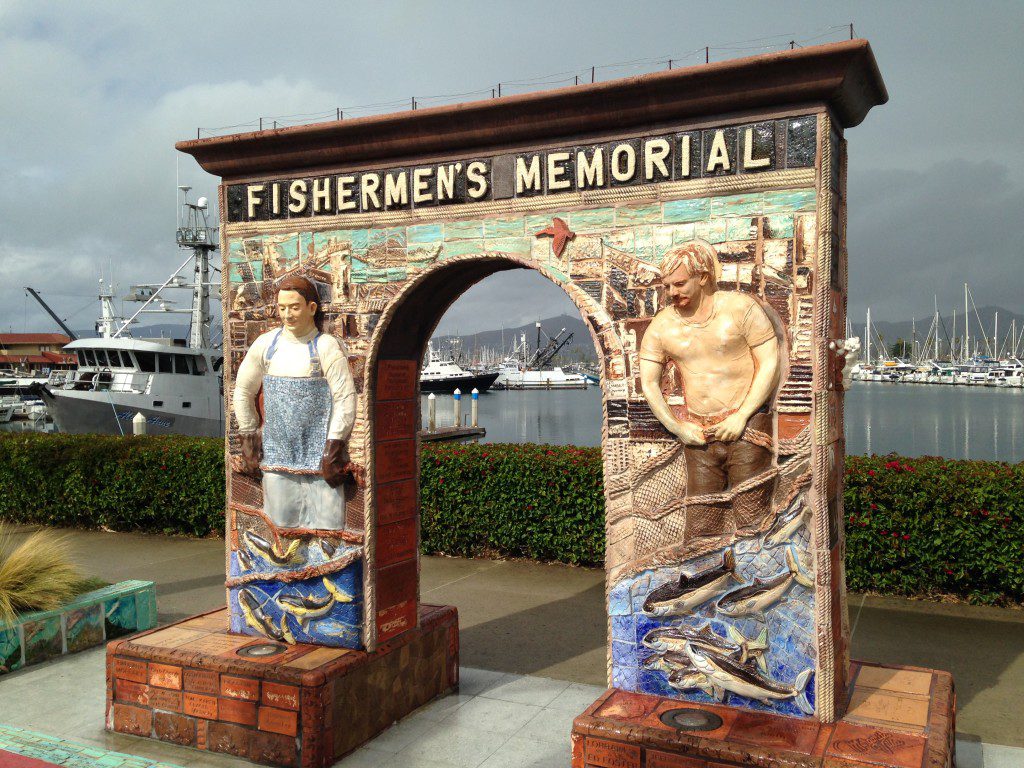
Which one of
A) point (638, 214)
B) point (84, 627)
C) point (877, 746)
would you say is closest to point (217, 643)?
point (84, 627)

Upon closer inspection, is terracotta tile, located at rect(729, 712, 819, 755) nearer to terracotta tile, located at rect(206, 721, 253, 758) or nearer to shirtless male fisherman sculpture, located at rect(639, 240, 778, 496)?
shirtless male fisherman sculpture, located at rect(639, 240, 778, 496)

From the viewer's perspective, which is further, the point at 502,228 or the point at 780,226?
the point at 502,228

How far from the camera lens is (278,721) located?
495cm

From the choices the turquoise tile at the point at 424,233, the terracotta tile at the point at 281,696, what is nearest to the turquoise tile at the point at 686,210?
the turquoise tile at the point at 424,233

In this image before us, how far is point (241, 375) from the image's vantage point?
5.58 m

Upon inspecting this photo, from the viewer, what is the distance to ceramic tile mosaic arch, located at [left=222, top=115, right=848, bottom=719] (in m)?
4.20

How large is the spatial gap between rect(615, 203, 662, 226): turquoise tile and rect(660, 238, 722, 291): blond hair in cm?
23

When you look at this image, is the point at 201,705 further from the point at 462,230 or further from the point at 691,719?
the point at 462,230

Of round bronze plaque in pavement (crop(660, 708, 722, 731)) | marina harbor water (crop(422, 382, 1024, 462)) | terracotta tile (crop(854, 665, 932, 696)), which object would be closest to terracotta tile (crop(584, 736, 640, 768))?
round bronze plaque in pavement (crop(660, 708, 722, 731))

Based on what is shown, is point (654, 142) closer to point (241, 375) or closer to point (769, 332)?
point (769, 332)

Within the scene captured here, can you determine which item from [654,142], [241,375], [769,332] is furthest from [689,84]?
[241,375]

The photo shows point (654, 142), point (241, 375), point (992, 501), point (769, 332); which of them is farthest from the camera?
point (992, 501)

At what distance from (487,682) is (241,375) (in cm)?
284

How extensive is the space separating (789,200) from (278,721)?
3998mm
